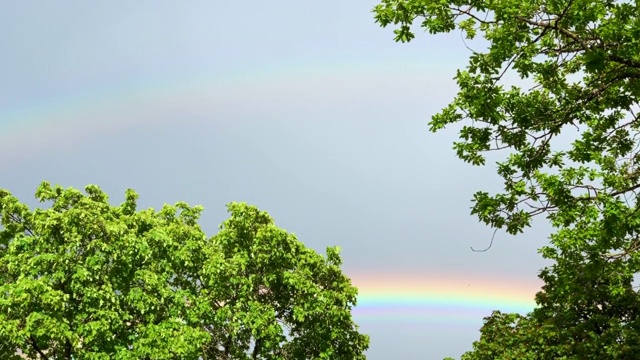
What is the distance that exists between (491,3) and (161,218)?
17840mm

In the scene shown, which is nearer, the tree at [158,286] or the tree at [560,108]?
the tree at [560,108]

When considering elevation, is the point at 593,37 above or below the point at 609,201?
above

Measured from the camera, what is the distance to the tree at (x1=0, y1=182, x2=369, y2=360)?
1798 centimetres

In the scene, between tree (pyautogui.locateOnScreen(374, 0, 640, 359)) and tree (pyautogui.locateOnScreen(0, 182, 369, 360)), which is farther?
tree (pyautogui.locateOnScreen(0, 182, 369, 360))

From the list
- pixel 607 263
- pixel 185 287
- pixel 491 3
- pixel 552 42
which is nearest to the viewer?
pixel 491 3

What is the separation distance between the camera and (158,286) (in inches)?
774

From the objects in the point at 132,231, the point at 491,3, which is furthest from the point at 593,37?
the point at 132,231

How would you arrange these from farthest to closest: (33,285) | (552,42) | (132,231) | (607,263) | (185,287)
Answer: (185,287), (132,231), (33,285), (607,263), (552,42)

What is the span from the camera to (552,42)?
474 inches

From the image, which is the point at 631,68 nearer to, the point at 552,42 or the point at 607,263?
the point at 552,42

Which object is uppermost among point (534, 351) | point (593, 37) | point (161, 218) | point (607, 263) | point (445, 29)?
point (161, 218)

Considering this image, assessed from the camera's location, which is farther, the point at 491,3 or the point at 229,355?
the point at 229,355

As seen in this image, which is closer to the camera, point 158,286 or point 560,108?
point 560,108

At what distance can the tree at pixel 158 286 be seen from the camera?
59.0ft
